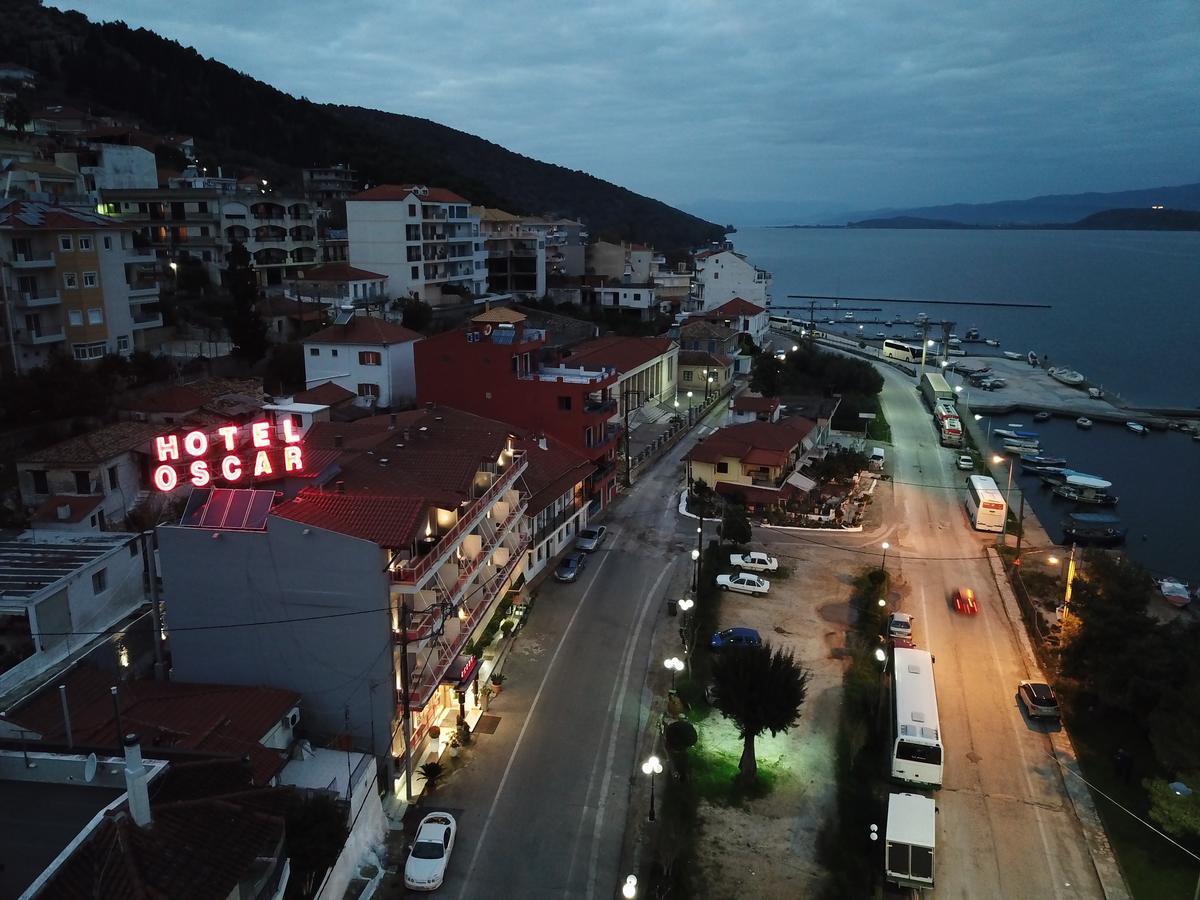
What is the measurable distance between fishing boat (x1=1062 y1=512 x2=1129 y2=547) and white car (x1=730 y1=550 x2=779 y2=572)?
56.1 feet

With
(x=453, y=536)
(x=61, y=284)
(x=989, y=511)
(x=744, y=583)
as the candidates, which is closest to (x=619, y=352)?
(x=989, y=511)

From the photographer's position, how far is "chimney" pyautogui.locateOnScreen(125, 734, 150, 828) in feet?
26.1

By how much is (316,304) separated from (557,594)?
29.2 meters

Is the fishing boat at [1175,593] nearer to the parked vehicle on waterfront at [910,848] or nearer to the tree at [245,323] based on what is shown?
the parked vehicle on waterfront at [910,848]

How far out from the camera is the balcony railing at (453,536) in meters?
16.2

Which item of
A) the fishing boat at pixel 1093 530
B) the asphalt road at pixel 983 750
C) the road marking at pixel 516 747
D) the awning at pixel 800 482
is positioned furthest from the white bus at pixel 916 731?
the fishing boat at pixel 1093 530

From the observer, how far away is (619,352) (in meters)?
46.8

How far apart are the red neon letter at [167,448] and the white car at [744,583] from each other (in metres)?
15.8

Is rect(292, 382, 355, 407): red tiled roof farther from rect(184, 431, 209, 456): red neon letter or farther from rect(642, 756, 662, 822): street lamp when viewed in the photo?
rect(642, 756, 662, 822): street lamp

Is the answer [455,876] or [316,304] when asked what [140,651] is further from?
[316,304]

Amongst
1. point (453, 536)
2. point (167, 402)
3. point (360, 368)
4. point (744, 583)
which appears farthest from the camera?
point (360, 368)

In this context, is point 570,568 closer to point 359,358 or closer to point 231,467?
point 231,467

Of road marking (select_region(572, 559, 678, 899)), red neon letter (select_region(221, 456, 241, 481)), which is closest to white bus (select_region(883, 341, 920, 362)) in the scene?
road marking (select_region(572, 559, 678, 899))

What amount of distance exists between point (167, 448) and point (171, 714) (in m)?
5.33
